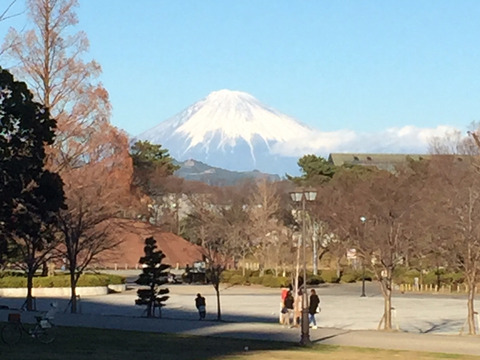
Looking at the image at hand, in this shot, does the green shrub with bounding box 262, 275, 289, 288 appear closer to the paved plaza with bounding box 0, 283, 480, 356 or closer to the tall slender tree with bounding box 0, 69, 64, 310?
the paved plaza with bounding box 0, 283, 480, 356

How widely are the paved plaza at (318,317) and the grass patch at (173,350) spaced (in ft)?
5.94

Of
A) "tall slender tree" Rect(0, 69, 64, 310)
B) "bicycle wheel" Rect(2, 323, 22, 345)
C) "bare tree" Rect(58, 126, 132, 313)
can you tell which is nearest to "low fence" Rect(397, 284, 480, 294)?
"bare tree" Rect(58, 126, 132, 313)

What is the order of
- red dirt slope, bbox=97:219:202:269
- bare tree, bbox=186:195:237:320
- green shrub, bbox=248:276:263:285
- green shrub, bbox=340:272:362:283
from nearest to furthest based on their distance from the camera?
1. bare tree, bbox=186:195:237:320
2. red dirt slope, bbox=97:219:202:269
3. green shrub, bbox=248:276:263:285
4. green shrub, bbox=340:272:362:283

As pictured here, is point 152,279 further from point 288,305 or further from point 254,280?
point 254,280

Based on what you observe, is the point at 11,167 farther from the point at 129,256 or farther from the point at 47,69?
the point at 129,256

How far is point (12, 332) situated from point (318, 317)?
16541 mm

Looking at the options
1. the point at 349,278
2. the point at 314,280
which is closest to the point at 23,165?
the point at 314,280

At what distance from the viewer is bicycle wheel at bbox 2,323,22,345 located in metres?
19.2

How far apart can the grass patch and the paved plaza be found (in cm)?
181

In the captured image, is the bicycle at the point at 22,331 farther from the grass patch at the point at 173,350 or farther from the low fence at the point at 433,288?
the low fence at the point at 433,288

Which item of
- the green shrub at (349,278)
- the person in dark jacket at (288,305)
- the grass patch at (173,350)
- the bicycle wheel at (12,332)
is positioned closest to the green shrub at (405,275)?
the green shrub at (349,278)

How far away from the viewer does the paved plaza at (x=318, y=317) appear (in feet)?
74.0

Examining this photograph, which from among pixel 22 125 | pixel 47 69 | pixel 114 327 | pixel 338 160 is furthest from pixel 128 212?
pixel 338 160

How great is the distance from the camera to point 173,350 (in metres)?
17.7
